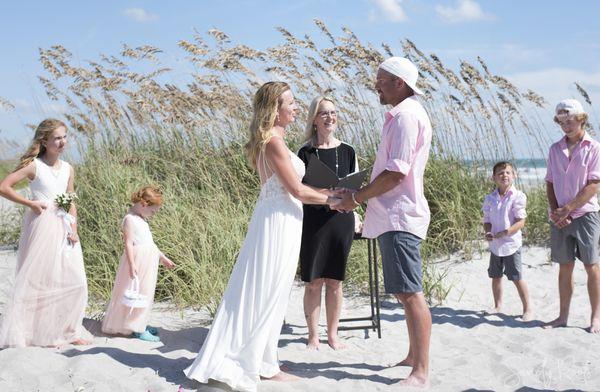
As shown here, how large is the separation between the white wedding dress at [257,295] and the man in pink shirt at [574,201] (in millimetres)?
2559

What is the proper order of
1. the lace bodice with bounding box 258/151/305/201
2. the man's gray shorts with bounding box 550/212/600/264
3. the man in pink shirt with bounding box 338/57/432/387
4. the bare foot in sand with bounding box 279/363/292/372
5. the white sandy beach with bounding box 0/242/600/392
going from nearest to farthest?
1. the man in pink shirt with bounding box 338/57/432/387
2. the lace bodice with bounding box 258/151/305/201
3. the white sandy beach with bounding box 0/242/600/392
4. the bare foot in sand with bounding box 279/363/292/372
5. the man's gray shorts with bounding box 550/212/600/264

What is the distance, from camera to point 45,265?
4699 millimetres

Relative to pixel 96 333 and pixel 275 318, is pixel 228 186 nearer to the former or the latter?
pixel 96 333

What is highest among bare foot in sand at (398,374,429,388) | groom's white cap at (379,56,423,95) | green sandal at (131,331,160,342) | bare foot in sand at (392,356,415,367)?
groom's white cap at (379,56,423,95)

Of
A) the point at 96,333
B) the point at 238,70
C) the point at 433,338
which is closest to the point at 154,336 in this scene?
the point at 96,333

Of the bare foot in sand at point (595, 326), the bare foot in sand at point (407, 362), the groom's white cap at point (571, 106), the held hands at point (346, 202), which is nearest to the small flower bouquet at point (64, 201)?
the held hands at point (346, 202)

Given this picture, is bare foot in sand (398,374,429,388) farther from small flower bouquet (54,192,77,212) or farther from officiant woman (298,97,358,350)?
small flower bouquet (54,192,77,212)

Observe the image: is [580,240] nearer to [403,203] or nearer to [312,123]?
[403,203]

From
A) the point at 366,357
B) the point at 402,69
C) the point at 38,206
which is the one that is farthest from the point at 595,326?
the point at 38,206

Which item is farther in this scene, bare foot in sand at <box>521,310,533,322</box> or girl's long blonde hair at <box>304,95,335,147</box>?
bare foot in sand at <box>521,310,533,322</box>

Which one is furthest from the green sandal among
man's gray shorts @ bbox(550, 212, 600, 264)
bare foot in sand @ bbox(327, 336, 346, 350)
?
man's gray shorts @ bbox(550, 212, 600, 264)

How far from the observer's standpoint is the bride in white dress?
375cm

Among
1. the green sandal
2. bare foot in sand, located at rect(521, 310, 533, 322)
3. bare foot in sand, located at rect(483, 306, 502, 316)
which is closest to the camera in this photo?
the green sandal

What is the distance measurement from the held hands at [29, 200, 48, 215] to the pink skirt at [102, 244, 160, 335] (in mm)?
676
